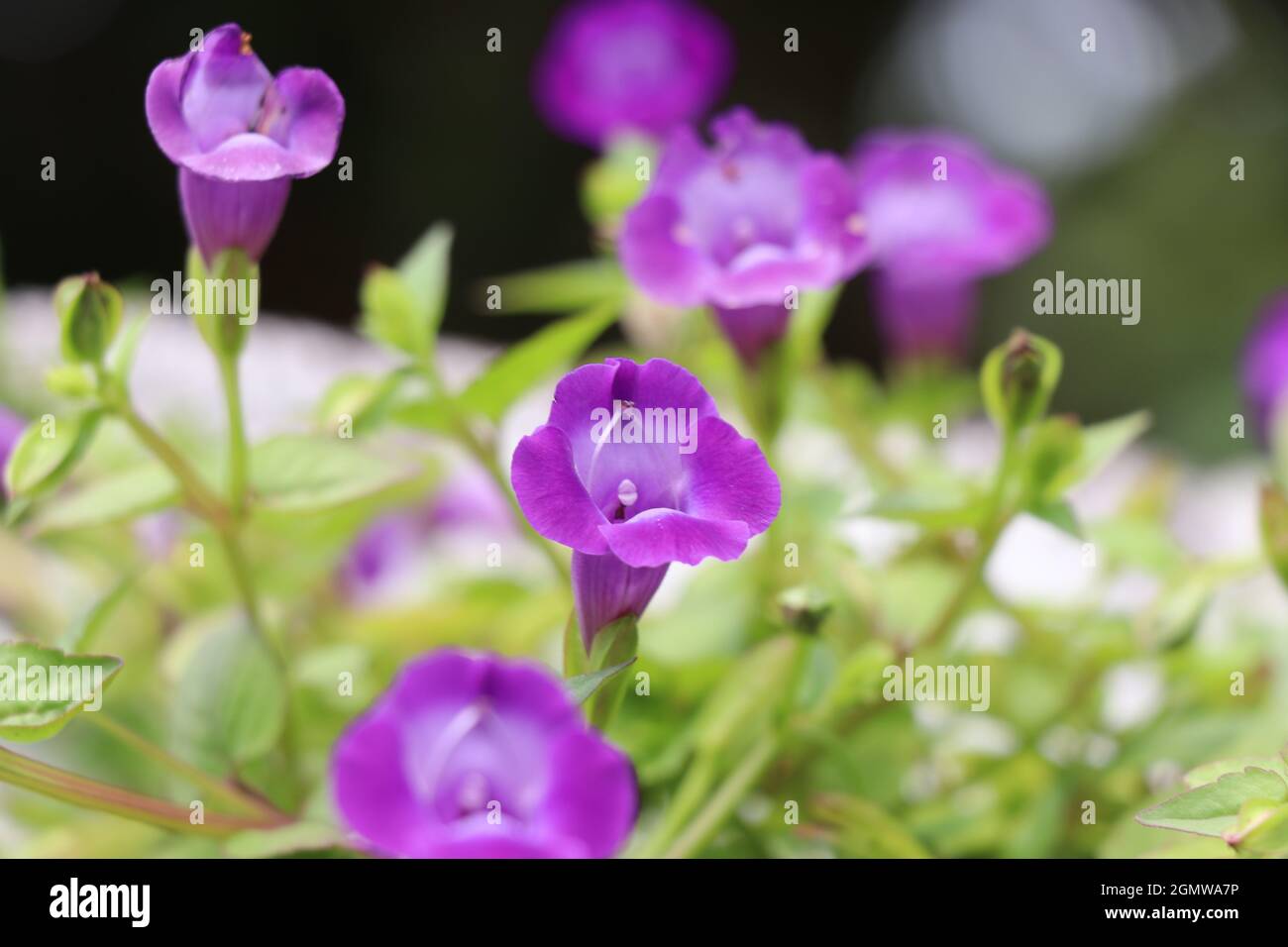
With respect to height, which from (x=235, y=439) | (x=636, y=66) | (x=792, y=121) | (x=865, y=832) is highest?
(x=792, y=121)

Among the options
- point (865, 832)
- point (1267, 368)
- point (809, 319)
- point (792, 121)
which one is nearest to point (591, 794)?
point (865, 832)

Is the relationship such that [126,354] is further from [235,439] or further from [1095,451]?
[1095,451]

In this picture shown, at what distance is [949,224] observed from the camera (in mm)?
462

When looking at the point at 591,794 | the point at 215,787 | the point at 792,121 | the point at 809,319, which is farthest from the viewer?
the point at 792,121

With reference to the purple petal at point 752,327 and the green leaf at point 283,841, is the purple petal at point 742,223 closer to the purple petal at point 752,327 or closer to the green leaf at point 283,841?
the purple petal at point 752,327

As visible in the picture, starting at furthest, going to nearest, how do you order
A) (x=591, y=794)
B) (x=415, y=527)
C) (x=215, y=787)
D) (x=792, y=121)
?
(x=792, y=121) → (x=415, y=527) → (x=215, y=787) → (x=591, y=794)

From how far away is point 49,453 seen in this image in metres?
0.32

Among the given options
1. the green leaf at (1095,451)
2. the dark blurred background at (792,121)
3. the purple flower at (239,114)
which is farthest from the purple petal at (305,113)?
the dark blurred background at (792,121)

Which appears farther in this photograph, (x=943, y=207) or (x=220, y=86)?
(x=943, y=207)

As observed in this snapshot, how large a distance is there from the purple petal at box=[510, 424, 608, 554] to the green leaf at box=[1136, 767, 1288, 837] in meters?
0.13

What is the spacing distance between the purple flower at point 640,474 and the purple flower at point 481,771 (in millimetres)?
30

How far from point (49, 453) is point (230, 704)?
80 mm

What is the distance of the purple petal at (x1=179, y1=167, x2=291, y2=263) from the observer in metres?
0.30
